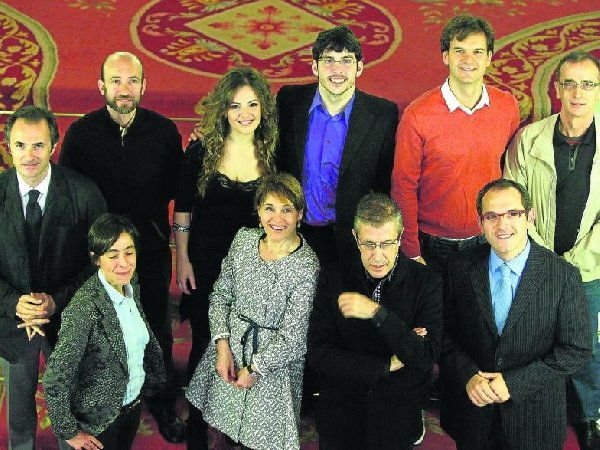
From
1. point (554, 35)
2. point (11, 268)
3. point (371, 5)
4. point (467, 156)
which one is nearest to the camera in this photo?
point (11, 268)

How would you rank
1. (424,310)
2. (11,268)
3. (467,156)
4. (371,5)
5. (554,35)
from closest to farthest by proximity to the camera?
1. (424,310)
2. (11,268)
3. (467,156)
4. (554,35)
5. (371,5)

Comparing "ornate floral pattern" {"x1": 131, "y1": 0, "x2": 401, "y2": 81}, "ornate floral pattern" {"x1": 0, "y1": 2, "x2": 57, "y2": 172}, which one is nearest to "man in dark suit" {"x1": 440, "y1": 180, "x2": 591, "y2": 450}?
"ornate floral pattern" {"x1": 0, "y1": 2, "x2": 57, "y2": 172}

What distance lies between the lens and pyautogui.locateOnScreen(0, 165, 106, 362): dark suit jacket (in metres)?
3.53

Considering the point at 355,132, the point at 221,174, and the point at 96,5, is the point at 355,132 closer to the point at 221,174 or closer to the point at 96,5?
the point at 221,174

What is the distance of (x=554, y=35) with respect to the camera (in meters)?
6.27

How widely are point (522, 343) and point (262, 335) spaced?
2.92ft

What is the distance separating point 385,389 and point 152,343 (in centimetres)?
82

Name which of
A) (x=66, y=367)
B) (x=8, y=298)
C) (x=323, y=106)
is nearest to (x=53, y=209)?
(x=8, y=298)

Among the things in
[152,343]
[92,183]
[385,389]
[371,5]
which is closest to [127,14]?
[371,5]

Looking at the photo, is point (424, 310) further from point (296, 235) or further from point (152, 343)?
point (152, 343)

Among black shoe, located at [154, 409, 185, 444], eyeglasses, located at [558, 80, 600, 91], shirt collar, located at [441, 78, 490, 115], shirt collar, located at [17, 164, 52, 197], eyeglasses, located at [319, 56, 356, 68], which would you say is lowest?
black shoe, located at [154, 409, 185, 444]

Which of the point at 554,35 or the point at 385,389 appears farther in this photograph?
the point at 554,35

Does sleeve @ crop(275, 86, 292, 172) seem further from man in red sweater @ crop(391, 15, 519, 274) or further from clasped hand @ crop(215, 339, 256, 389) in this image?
clasped hand @ crop(215, 339, 256, 389)

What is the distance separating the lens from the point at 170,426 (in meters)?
4.04
